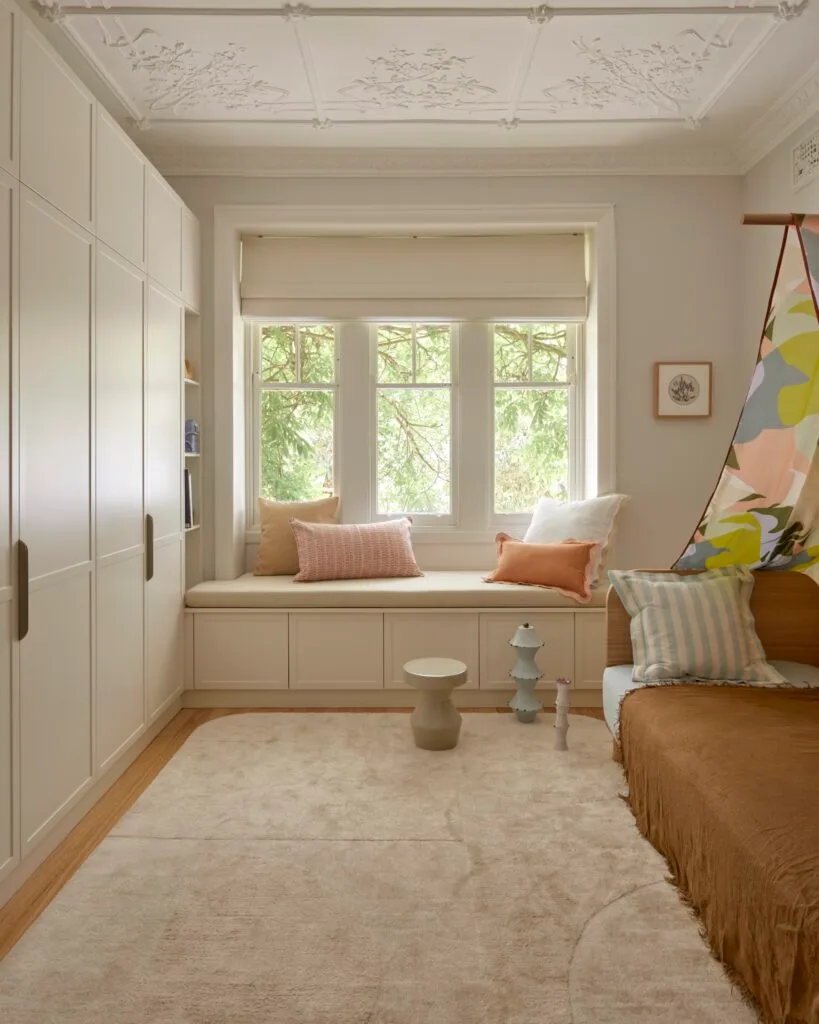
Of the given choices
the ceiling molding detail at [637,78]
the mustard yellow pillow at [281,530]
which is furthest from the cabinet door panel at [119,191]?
the ceiling molding detail at [637,78]

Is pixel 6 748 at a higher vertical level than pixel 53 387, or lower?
lower

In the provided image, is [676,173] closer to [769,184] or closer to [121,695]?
[769,184]

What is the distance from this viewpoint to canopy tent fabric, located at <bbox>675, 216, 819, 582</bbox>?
2375 millimetres

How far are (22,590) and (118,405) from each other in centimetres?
97

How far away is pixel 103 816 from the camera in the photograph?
2.60m

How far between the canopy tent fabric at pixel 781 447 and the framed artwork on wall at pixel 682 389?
1.31 m

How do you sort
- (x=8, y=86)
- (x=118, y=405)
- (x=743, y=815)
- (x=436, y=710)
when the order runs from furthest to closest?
1. (x=436, y=710)
2. (x=118, y=405)
3. (x=8, y=86)
4. (x=743, y=815)

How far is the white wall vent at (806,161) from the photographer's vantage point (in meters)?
3.31

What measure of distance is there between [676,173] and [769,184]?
497 mm

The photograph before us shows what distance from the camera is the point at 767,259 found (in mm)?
3814

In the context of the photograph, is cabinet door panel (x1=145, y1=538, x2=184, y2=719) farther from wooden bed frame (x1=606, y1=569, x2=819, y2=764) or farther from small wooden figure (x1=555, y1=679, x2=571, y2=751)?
wooden bed frame (x1=606, y1=569, x2=819, y2=764)

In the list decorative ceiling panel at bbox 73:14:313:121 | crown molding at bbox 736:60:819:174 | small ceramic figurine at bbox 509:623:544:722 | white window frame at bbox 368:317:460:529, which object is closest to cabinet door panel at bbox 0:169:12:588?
decorative ceiling panel at bbox 73:14:313:121

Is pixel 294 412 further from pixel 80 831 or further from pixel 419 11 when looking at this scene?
pixel 80 831

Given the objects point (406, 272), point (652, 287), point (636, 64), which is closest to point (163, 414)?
point (406, 272)
